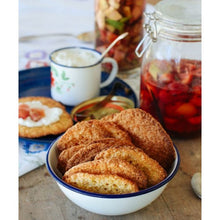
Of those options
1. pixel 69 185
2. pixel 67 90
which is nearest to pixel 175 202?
pixel 69 185

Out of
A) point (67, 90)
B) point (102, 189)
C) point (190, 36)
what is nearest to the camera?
point (102, 189)

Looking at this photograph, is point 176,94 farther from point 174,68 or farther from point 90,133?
point 90,133

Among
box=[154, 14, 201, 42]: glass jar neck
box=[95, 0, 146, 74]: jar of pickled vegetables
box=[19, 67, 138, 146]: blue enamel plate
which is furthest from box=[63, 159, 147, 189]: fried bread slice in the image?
box=[95, 0, 146, 74]: jar of pickled vegetables

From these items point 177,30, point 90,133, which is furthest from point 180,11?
point 90,133

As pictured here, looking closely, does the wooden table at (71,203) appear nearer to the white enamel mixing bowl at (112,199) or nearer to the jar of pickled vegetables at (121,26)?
the white enamel mixing bowl at (112,199)

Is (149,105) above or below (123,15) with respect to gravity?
below

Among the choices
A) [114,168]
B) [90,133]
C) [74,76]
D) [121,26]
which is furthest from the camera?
[121,26]

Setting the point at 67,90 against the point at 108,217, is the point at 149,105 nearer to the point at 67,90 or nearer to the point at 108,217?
the point at 67,90
